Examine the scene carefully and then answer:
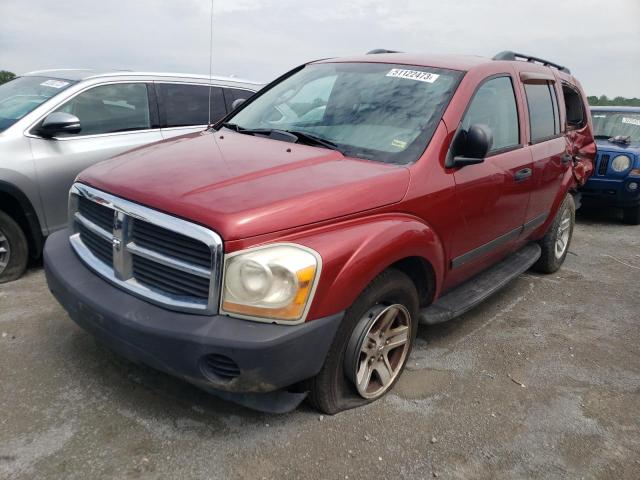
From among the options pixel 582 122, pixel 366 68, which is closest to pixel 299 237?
pixel 366 68

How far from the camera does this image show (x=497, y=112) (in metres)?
3.55

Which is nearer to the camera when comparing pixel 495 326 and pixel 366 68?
pixel 366 68

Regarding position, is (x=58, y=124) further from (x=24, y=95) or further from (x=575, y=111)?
(x=575, y=111)

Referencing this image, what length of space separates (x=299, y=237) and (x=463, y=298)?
5.27 feet

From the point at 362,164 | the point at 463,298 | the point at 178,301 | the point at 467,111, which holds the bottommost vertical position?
the point at 463,298

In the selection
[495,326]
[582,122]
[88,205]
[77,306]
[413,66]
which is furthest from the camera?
[582,122]

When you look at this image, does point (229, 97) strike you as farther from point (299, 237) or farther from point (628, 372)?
point (628, 372)

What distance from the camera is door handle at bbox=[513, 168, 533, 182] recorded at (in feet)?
11.9

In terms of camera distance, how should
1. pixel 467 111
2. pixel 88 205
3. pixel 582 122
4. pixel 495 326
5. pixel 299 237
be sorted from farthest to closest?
pixel 582 122, pixel 495 326, pixel 467 111, pixel 88 205, pixel 299 237

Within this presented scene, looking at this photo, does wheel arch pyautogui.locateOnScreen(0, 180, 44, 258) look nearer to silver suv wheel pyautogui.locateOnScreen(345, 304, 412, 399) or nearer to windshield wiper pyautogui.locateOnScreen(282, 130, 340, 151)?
windshield wiper pyautogui.locateOnScreen(282, 130, 340, 151)

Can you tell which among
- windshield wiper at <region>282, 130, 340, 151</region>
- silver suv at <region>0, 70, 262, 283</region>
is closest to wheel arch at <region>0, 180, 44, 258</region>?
silver suv at <region>0, 70, 262, 283</region>

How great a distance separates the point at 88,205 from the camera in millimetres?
2734

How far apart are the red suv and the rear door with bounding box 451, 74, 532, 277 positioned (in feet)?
0.05

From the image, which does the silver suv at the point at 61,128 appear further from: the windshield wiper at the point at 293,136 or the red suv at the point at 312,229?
the red suv at the point at 312,229
